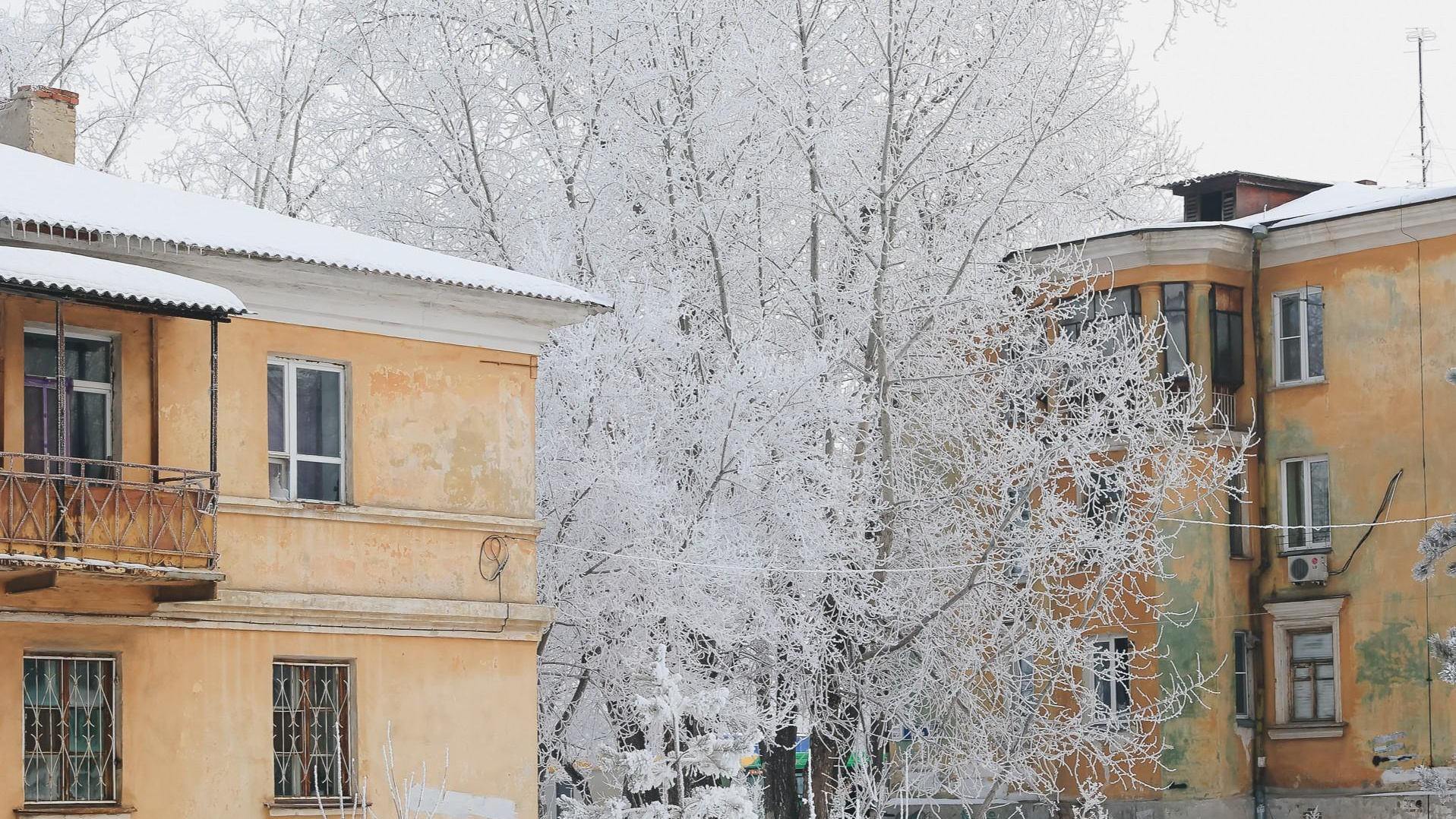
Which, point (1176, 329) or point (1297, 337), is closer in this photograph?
point (1176, 329)

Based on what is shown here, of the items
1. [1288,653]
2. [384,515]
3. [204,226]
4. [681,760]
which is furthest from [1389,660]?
[204,226]

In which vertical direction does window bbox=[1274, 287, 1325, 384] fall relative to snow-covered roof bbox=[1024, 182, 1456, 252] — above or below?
below

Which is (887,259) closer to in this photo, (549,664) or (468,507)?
(549,664)

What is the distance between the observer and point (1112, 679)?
28953 mm

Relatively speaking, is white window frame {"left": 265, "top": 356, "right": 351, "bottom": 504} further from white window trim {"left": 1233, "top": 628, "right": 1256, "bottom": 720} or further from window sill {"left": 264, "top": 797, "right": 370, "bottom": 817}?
white window trim {"left": 1233, "top": 628, "right": 1256, "bottom": 720}

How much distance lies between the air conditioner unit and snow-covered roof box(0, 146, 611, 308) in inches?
587

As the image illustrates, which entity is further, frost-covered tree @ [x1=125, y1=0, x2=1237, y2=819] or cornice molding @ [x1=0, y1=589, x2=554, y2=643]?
frost-covered tree @ [x1=125, y1=0, x2=1237, y2=819]

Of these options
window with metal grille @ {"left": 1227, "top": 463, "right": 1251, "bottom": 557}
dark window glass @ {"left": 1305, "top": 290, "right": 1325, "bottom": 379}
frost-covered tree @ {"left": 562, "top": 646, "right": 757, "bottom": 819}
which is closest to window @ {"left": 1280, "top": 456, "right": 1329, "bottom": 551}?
window with metal grille @ {"left": 1227, "top": 463, "right": 1251, "bottom": 557}

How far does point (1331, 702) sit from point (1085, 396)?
20.3 feet

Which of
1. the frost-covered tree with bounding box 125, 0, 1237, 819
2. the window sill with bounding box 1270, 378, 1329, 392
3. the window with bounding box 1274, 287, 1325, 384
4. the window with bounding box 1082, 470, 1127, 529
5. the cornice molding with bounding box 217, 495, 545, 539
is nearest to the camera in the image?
the cornice molding with bounding box 217, 495, 545, 539

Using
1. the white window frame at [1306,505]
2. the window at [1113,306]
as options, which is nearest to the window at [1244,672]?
the white window frame at [1306,505]

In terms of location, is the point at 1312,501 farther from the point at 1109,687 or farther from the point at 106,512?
the point at 106,512

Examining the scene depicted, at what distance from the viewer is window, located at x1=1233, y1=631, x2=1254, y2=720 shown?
105 ft

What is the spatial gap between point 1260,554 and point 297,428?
18.0 metres
